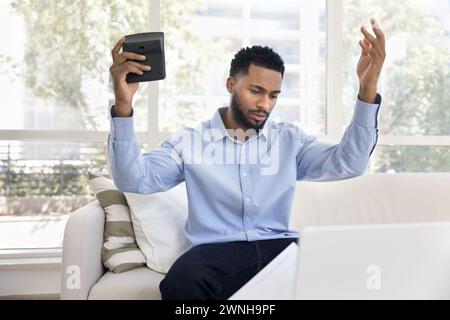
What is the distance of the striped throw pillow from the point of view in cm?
148

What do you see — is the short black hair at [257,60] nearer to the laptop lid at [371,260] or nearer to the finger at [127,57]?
the finger at [127,57]

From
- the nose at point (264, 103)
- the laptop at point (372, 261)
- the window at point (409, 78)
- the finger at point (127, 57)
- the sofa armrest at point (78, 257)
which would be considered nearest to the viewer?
the laptop at point (372, 261)

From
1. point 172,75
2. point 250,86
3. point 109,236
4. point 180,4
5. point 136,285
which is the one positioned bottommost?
point 136,285

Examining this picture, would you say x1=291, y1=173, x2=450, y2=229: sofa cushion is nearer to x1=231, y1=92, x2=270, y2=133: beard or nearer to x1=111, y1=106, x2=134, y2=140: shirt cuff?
x1=231, y1=92, x2=270, y2=133: beard

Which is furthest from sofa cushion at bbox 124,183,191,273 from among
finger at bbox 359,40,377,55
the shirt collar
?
finger at bbox 359,40,377,55

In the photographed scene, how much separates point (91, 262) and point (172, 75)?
130 cm

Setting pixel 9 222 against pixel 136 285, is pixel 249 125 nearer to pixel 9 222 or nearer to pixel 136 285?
pixel 136 285

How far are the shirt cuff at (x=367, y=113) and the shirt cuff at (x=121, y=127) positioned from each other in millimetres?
653

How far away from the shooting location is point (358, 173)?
1.37 metres

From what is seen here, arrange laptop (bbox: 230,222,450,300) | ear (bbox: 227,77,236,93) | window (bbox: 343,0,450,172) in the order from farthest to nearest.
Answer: window (bbox: 343,0,450,172)
ear (bbox: 227,77,236,93)
laptop (bbox: 230,222,450,300)

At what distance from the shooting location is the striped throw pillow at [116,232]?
4.86ft

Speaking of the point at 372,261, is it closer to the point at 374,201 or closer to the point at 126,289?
the point at 126,289

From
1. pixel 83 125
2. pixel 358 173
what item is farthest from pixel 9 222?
pixel 358 173

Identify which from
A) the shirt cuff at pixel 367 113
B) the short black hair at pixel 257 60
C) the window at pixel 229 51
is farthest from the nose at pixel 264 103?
the window at pixel 229 51
